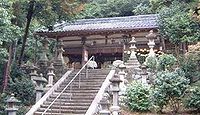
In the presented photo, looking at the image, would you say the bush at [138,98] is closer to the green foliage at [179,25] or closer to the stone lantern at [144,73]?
the stone lantern at [144,73]

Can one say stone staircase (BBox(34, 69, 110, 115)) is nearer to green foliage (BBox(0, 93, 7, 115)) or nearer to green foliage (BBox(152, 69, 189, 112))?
green foliage (BBox(0, 93, 7, 115))

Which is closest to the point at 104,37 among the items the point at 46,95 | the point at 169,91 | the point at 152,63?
the point at 152,63

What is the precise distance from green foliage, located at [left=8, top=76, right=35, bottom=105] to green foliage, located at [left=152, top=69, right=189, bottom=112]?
6.85 metres

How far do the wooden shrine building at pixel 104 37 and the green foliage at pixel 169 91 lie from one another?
928 centimetres

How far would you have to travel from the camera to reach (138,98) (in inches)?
598

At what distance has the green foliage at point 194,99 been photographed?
14.5 meters

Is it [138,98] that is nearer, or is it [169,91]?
[169,91]

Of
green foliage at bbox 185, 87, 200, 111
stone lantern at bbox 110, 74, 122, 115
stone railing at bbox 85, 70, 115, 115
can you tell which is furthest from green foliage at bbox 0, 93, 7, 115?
green foliage at bbox 185, 87, 200, 111

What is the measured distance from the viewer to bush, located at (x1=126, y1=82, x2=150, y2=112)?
15062 mm

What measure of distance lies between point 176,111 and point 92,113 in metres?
3.88

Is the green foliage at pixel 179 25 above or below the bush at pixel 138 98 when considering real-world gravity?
above

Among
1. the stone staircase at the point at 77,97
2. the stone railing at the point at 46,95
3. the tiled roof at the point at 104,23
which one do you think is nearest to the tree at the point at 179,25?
the stone staircase at the point at 77,97

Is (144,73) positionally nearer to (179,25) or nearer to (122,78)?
(122,78)

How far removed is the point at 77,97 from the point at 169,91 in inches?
186
